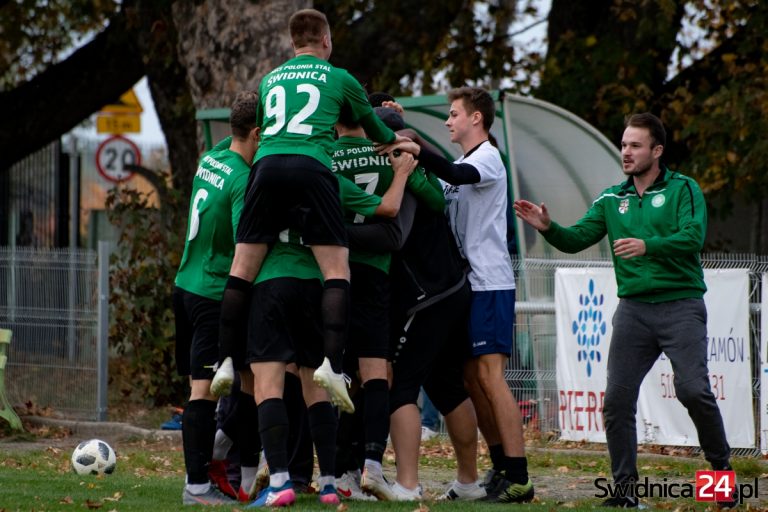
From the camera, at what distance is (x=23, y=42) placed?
22.5 meters

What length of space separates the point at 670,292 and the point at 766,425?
4018mm

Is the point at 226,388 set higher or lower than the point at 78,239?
lower

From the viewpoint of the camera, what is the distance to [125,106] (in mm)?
21297

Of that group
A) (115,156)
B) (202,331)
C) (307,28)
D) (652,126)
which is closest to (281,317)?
(202,331)

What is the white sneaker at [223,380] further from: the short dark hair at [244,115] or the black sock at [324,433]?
the short dark hair at [244,115]

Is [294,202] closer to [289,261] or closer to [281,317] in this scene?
[289,261]

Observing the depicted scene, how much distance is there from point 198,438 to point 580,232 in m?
2.43

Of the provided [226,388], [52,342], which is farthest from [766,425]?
[52,342]

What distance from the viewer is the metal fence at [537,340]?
11.8 meters

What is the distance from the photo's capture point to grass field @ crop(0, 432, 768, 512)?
22.9 ft

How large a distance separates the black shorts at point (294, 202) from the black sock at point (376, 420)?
893 millimetres

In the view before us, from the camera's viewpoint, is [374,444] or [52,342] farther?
[52,342]

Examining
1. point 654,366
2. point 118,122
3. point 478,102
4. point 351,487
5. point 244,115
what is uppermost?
point 118,122

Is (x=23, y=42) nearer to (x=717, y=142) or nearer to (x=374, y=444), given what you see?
(x=717, y=142)
